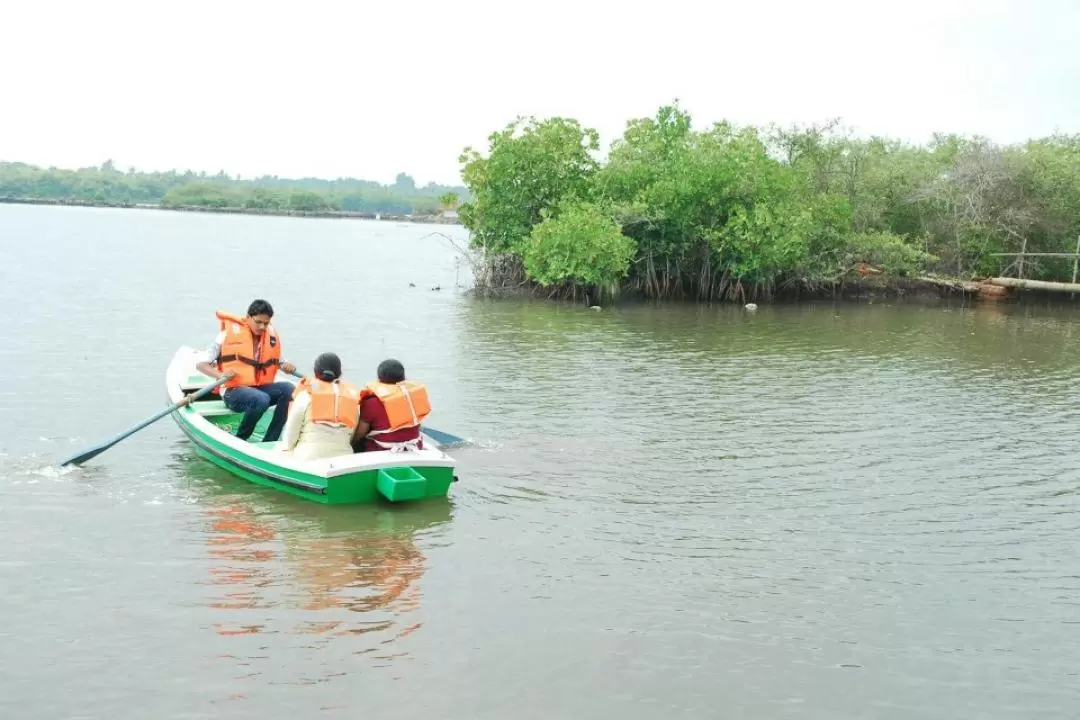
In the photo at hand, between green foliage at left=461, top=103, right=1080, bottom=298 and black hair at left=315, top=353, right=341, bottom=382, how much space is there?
21949 mm

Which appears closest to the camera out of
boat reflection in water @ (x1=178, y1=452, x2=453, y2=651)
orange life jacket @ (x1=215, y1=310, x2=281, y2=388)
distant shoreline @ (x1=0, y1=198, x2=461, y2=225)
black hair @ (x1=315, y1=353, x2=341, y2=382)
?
boat reflection in water @ (x1=178, y1=452, x2=453, y2=651)

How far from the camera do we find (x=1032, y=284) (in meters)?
38.3

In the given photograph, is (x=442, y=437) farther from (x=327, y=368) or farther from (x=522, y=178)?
(x=522, y=178)

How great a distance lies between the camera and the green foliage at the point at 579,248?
32406 mm

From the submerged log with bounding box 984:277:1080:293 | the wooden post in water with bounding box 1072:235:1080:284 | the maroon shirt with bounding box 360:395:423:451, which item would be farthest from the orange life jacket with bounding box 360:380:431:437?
the wooden post in water with bounding box 1072:235:1080:284

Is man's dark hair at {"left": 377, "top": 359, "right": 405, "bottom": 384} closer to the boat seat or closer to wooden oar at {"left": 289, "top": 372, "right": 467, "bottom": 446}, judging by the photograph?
wooden oar at {"left": 289, "top": 372, "right": 467, "bottom": 446}

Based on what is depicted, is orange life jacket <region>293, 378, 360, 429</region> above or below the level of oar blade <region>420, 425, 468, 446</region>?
above

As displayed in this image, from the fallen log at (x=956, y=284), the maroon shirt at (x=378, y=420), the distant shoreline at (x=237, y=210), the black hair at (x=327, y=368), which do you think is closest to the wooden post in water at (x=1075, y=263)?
the fallen log at (x=956, y=284)

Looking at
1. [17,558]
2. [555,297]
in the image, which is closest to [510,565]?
[17,558]

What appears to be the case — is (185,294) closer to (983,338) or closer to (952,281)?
(983,338)

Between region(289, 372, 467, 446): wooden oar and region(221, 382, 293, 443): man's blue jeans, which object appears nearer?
region(221, 382, 293, 443): man's blue jeans

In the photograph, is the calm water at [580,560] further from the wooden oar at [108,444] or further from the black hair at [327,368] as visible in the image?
the black hair at [327,368]

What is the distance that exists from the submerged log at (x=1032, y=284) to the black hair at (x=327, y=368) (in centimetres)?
3324

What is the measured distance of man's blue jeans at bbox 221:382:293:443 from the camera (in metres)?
12.2
